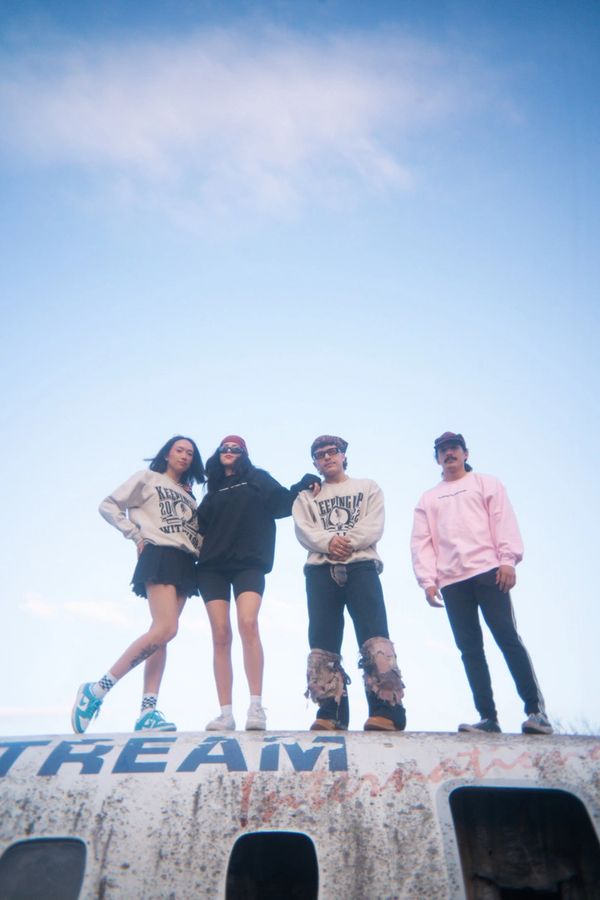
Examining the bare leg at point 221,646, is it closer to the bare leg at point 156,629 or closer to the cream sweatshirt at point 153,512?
the bare leg at point 156,629

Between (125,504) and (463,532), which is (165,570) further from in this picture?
(463,532)

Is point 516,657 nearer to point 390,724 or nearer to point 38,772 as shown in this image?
point 390,724

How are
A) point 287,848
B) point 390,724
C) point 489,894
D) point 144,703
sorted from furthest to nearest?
point 144,703 → point 390,724 → point 287,848 → point 489,894

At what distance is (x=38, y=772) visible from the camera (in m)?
3.48

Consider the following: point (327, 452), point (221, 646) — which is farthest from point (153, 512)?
point (327, 452)

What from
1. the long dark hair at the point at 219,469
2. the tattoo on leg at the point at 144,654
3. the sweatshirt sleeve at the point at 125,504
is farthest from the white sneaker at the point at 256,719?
the long dark hair at the point at 219,469

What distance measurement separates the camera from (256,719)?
450 cm

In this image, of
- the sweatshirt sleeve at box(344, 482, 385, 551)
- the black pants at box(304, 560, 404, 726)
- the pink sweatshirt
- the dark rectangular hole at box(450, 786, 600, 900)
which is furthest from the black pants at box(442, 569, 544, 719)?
the dark rectangular hole at box(450, 786, 600, 900)

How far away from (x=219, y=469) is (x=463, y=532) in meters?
2.39

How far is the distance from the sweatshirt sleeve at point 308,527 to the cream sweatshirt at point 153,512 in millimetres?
974

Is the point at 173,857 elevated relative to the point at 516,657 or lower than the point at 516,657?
lower

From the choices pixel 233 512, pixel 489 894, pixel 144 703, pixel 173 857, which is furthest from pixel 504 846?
pixel 233 512

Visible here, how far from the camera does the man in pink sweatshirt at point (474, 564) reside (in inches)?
182

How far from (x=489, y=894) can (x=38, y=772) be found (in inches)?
99.2
